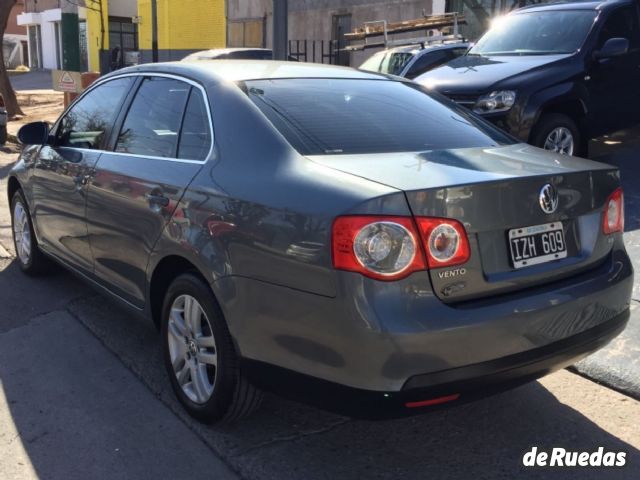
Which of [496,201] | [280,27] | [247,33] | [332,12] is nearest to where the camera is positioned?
[496,201]

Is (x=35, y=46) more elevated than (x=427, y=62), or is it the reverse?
(x=35, y=46)

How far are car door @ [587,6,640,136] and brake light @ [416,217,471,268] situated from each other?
5.66m

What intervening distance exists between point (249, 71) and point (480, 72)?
4302 millimetres

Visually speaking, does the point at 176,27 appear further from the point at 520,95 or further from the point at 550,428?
the point at 550,428

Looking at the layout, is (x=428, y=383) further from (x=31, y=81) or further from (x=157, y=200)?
(x=31, y=81)

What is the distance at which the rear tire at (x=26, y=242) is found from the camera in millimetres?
5512

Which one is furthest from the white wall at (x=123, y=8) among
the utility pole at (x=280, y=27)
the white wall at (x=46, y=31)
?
the utility pole at (x=280, y=27)

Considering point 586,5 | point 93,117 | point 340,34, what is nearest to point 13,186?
point 93,117

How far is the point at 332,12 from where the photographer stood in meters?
21.6

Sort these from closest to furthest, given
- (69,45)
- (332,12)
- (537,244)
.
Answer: (537,244), (69,45), (332,12)

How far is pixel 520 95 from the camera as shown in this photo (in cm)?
689

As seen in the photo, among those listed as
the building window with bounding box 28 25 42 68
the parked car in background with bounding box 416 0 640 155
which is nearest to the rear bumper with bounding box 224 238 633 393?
the parked car in background with bounding box 416 0 640 155

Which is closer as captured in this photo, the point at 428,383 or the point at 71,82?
the point at 428,383

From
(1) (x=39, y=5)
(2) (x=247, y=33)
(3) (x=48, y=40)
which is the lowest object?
(2) (x=247, y=33)
